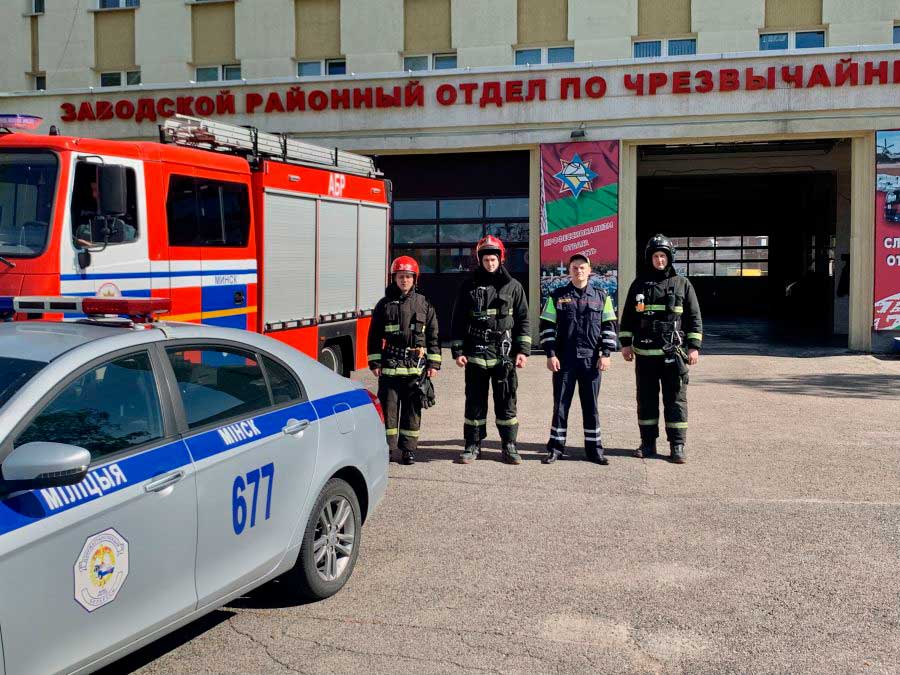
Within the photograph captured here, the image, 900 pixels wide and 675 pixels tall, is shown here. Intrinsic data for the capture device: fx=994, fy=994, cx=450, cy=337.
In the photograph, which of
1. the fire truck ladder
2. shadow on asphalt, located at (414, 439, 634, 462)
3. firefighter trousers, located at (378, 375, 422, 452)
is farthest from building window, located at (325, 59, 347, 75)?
firefighter trousers, located at (378, 375, 422, 452)

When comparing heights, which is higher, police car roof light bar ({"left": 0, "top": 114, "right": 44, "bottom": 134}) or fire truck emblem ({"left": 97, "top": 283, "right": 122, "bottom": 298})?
police car roof light bar ({"left": 0, "top": 114, "right": 44, "bottom": 134})

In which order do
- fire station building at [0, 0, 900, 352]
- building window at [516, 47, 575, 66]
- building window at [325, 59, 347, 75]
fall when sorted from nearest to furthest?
fire station building at [0, 0, 900, 352]
building window at [516, 47, 575, 66]
building window at [325, 59, 347, 75]

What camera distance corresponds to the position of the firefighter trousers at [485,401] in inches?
337

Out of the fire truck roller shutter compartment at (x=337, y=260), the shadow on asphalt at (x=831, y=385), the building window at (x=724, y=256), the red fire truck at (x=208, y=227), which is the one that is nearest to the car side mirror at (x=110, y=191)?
the red fire truck at (x=208, y=227)

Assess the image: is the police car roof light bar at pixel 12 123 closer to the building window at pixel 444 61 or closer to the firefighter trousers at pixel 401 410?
the firefighter trousers at pixel 401 410

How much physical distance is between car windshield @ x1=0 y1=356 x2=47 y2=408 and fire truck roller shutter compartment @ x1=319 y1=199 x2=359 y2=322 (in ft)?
25.4

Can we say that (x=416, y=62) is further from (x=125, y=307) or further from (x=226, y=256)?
(x=125, y=307)

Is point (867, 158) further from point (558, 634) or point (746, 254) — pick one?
point (746, 254)

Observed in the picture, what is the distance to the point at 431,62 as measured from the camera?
20.1m

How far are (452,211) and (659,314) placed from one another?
11.3m

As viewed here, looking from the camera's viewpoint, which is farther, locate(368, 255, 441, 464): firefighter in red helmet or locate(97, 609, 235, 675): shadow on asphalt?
locate(368, 255, 441, 464): firefighter in red helmet

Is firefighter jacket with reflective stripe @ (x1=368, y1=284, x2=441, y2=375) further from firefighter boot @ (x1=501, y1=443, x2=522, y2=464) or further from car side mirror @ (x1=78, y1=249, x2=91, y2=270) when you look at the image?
car side mirror @ (x1=78, y1=249, x2=91, y2=270)

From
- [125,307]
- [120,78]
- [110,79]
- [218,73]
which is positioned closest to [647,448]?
[125,307]

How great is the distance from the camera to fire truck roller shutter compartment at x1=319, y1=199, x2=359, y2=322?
11.6m
